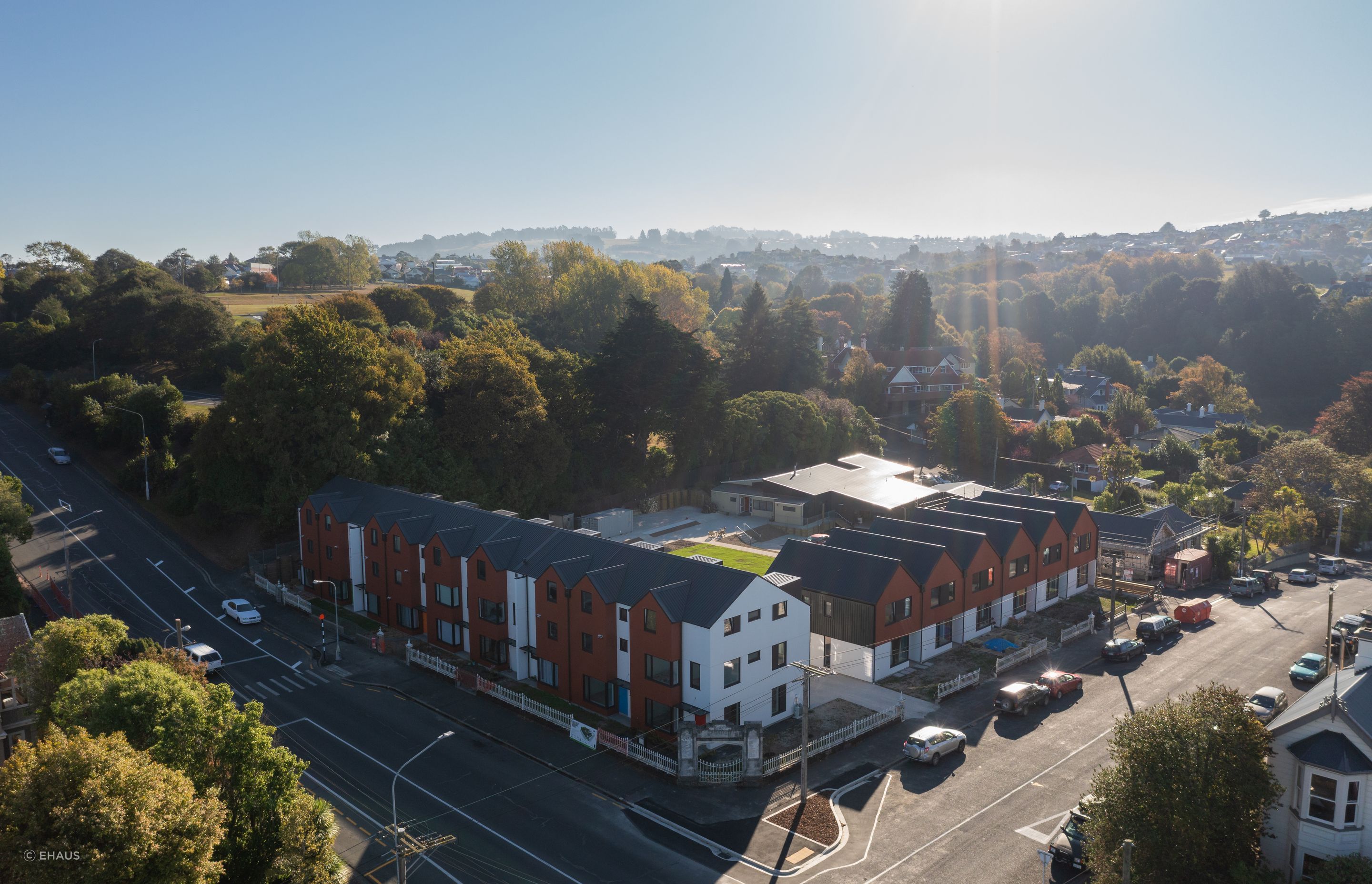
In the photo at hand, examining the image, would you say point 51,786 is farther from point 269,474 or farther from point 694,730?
point 269,474

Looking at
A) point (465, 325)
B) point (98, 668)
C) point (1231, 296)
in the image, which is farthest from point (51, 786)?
point (1231, 296)

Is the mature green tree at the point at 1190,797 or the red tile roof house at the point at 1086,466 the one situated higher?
the mature green tree at the point at 1190,797

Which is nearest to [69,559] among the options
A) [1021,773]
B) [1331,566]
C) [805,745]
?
[805,745]

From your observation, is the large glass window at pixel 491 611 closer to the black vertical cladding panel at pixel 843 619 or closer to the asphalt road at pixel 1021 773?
the black vertical cladding panel at pixel 843 619

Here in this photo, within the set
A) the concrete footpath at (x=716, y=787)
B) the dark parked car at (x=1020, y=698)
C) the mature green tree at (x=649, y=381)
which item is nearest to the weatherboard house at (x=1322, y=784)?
the concrete footpath at (x=716, y=787)

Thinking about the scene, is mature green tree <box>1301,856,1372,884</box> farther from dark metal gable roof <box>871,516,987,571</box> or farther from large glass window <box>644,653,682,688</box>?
dark metal gable roof <box>871,516,987,571</box>

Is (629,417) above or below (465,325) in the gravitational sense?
below
